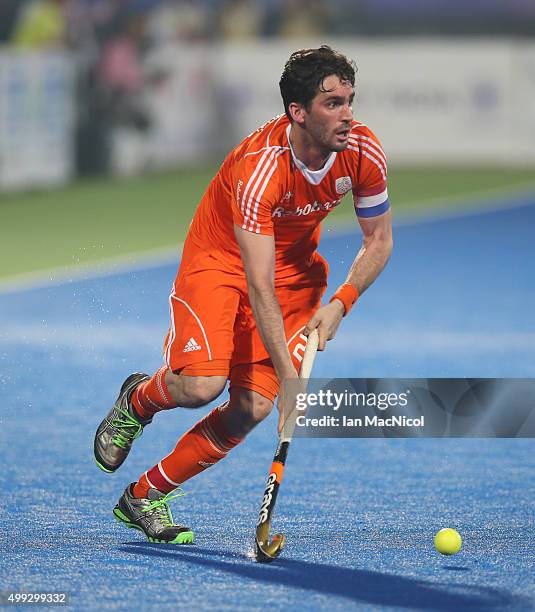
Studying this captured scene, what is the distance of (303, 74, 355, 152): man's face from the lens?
5.38 meters

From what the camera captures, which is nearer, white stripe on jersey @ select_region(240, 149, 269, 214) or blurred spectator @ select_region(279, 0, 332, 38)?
white stripe on jersey @ select_region(240, 149, 269, 214)

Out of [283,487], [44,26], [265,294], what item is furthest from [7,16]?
[265,294]

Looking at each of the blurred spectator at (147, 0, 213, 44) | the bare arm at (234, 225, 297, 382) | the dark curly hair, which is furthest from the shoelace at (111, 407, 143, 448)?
the blurred spectator at (147, 0, 213, 44)

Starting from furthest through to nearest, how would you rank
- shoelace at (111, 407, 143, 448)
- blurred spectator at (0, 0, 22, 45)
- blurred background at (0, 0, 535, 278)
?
1. blurred spectator at (0, 0, 22, 45)
2. blurred background at (0, 0, 535, 278)
3. shoelace at (111, 407, 143, 448)

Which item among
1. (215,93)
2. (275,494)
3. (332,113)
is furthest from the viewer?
(215,93)

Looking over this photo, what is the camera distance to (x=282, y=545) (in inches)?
217

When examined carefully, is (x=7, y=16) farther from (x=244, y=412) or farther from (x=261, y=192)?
(x=261, y=192)

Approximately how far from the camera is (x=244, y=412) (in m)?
5.82

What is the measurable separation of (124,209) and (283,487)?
1141 cm

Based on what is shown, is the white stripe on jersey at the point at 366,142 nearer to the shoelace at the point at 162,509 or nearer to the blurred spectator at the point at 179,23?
the shoelace at the point at 162,509

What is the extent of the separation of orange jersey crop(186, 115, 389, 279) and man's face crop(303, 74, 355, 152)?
0.19 m

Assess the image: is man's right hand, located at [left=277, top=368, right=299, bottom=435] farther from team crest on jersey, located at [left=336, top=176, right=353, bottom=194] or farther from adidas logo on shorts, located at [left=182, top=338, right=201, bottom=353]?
team crest on jersey, located at [left=336, top=176, right=353, bottom=194]

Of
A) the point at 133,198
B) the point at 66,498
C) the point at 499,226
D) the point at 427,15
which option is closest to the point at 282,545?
the point at 66,498

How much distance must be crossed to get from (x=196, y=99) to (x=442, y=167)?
3894mm
